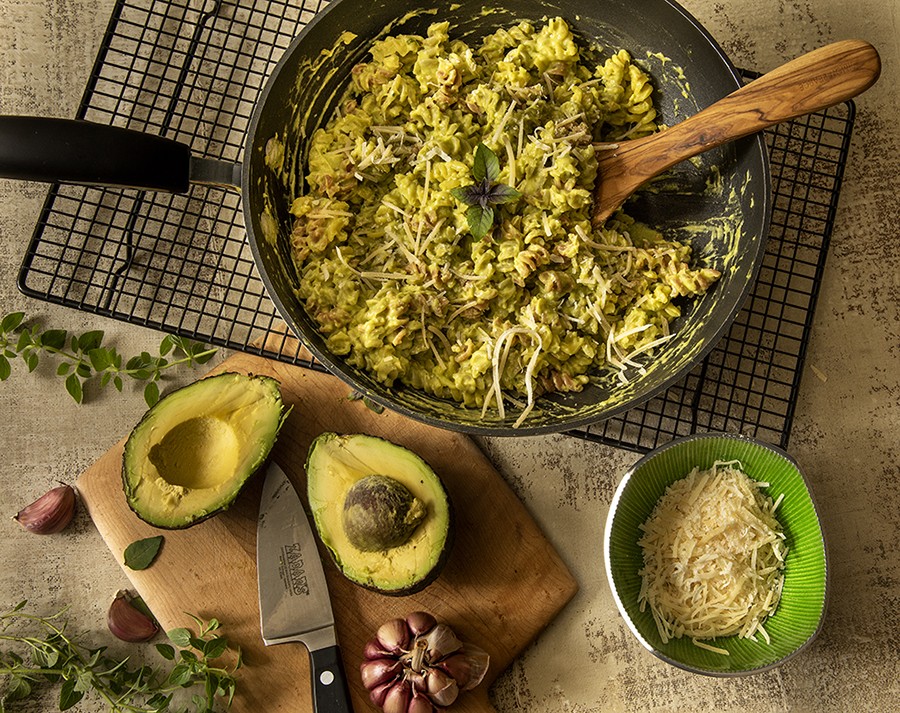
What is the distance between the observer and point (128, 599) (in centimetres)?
192

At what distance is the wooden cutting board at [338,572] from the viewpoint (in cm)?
185

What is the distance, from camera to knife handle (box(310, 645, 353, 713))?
5.82 feet

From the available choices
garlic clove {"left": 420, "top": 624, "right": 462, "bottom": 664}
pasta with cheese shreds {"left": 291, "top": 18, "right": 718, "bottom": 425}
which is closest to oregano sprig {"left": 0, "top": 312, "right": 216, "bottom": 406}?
pasta with cheese shreds {"left": 291, "top": 18, "right": 718, "bottom": 425}

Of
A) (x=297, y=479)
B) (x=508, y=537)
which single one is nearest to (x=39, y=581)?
(x=297, y=479)

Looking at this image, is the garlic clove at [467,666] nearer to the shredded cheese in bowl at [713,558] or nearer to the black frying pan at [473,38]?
the shredded cheese in bowl at [713,558]

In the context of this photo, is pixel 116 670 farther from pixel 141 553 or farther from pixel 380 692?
pixel 380 692

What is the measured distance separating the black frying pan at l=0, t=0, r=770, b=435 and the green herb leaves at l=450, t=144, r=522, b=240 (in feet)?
1.12

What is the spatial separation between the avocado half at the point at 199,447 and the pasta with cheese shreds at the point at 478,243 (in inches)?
8.8

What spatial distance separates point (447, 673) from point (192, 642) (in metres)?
0.53

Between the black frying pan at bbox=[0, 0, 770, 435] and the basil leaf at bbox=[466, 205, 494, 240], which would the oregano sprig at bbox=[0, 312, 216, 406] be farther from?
the basil leaf at bbox=[466, 205, 494, 240]

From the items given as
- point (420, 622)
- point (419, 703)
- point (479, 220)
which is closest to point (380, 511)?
point (420, 622)

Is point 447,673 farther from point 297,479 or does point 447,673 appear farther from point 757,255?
point 757,255

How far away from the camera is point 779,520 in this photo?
5.88 feet

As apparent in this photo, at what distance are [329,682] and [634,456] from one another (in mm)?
801
